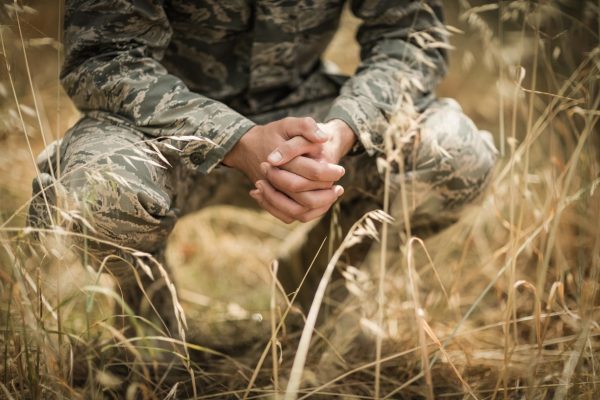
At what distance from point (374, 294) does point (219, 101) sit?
59 cm

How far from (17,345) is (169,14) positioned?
0.74m

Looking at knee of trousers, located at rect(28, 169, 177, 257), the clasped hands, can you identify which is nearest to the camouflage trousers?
knee of trousers, located at rect(28, 169, 177, 257)

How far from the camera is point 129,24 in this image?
3.54 ft

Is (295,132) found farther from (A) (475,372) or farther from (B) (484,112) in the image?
(B) (484,112)

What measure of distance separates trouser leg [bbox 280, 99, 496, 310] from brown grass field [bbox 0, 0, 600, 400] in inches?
2.3

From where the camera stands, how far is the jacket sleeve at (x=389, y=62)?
3.74 ft

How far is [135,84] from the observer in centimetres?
104

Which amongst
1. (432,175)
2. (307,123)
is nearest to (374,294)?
(432,175)

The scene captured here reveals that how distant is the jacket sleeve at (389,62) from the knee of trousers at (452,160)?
0.09 m

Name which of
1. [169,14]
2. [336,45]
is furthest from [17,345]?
[336,45]

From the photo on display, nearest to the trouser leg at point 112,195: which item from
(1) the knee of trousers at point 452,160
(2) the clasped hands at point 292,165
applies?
(2) the clasped hands at point 292,165

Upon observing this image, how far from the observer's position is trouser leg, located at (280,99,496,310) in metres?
1.18

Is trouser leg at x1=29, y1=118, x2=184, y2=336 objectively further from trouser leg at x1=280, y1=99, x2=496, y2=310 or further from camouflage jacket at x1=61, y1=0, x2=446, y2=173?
trouser leg at x1=280, y1=99, x2=496, y2=310

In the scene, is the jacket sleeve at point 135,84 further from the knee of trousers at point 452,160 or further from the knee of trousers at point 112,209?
the knee of trousers at point 452,160
